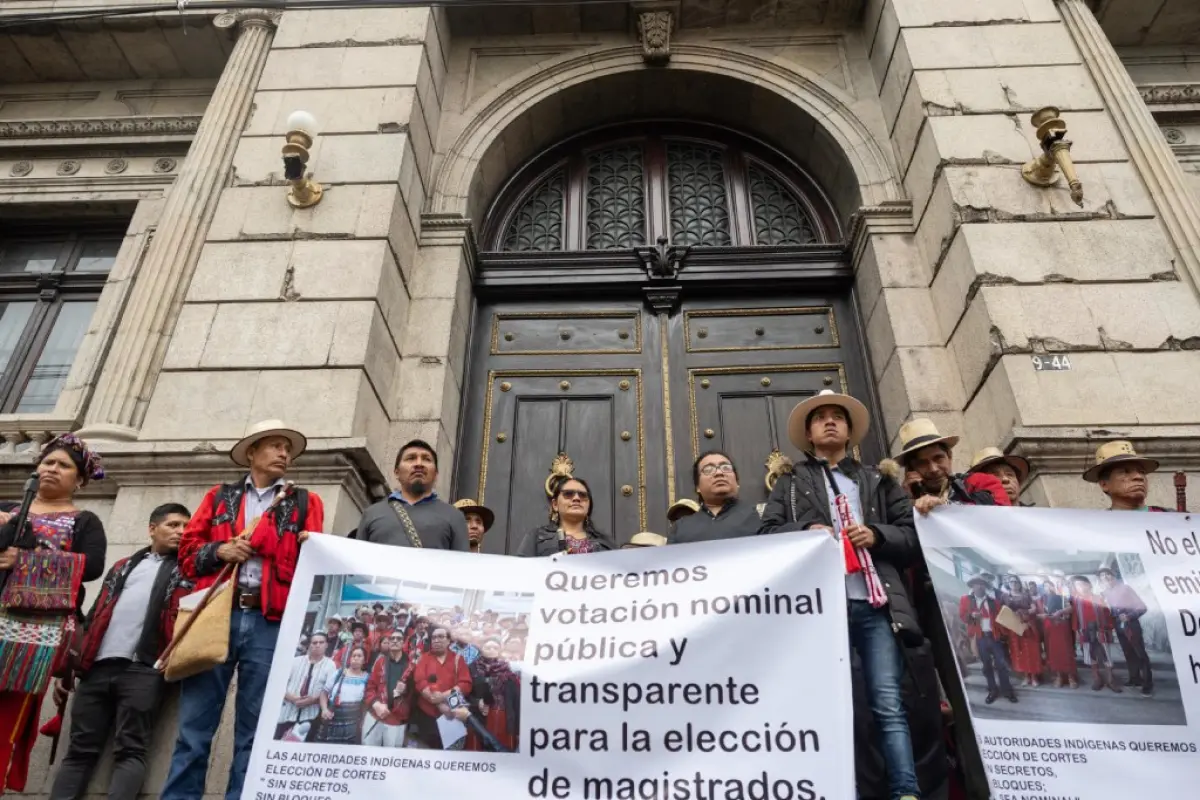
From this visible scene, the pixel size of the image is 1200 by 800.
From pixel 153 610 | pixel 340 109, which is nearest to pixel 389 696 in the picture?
pixel 153 610

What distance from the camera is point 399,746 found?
356cm

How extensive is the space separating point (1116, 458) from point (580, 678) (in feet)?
11.3

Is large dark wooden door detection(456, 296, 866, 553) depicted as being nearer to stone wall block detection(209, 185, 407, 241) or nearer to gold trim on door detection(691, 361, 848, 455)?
gold trim on door detection(691, 361, 848, 455)

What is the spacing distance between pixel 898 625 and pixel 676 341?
511 centimetres

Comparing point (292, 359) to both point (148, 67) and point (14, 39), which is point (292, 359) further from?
point (14, 39)

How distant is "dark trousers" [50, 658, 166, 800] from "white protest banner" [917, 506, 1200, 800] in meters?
4.37

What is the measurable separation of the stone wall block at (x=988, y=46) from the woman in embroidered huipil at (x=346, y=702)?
7.74 meters

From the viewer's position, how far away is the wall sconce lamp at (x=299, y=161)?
23.7 ft

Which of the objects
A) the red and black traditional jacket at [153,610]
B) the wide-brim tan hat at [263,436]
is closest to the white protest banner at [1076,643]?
the wide-brim tan hat at [263,436]

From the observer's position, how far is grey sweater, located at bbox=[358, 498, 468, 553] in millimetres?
4773

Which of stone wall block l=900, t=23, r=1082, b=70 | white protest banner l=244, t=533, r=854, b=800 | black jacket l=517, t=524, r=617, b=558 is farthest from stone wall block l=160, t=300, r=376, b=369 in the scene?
stone wall block l=900, t=23, r=1082, b=70

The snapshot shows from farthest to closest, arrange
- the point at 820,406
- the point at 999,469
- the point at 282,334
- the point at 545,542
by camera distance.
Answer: the point at 282,334, the point at 999,469, the point at 545,542, the point at 820,406

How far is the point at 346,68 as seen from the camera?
8.55 m

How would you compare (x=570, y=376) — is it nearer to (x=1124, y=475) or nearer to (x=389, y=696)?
(x=389, y=696)
